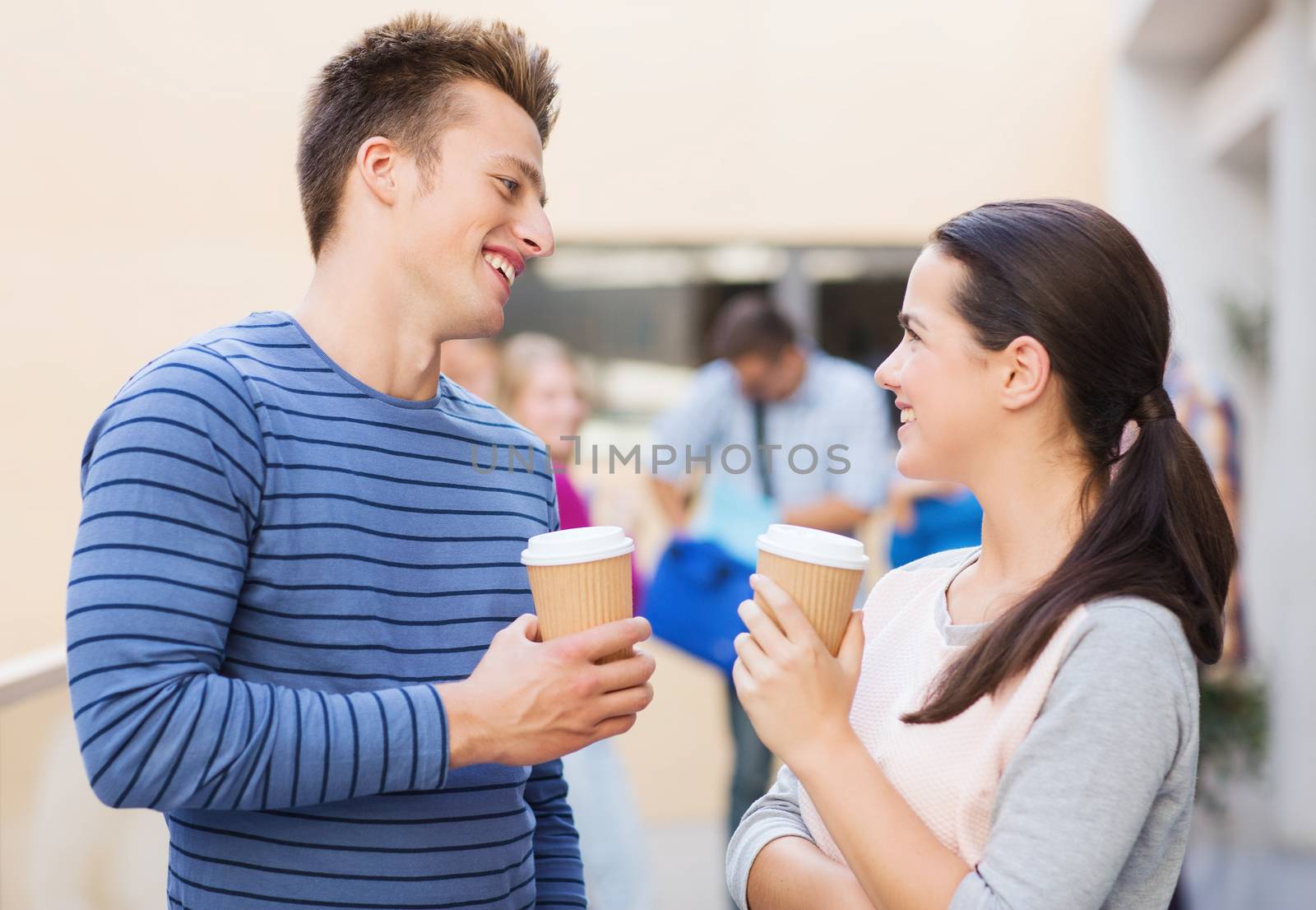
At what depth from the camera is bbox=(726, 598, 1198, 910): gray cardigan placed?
1.03 meters

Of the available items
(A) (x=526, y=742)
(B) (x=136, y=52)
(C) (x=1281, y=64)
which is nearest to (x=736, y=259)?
(C) (x=1281, y=64)

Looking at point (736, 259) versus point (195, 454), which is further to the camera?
point (736, 259)

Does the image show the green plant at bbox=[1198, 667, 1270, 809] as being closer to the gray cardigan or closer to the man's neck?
the gray cardigan

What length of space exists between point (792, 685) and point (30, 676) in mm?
1735

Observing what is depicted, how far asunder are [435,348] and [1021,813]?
34.0 inches

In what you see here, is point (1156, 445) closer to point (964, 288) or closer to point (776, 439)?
point (964, 288)

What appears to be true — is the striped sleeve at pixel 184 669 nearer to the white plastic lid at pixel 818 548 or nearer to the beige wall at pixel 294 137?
the white plastic lid at pixel 818 548

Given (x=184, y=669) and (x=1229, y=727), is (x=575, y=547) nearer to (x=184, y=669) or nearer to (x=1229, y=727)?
(x=184, y=669)

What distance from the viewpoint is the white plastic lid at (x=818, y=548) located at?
3.97 feet

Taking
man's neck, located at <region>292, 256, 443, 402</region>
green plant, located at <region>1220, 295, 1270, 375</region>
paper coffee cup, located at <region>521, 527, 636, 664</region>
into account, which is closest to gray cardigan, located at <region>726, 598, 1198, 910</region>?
paper coffee cup, located at <region>521, 527, 636, 664</region>

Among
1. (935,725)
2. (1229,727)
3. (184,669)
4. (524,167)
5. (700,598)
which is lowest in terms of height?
(1229,727)

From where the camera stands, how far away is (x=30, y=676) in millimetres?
2256

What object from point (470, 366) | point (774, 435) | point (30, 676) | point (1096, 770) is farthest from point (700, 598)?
point (1096, 770)

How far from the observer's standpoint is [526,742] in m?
1.18
